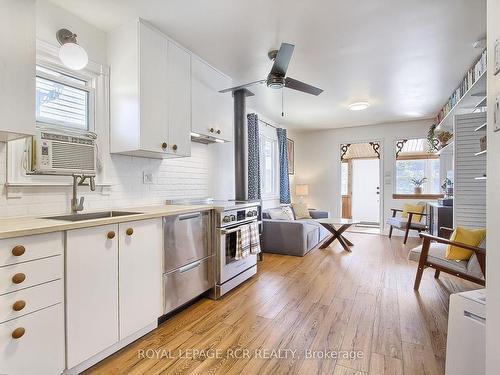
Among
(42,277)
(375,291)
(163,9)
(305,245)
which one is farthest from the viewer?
(305,245)

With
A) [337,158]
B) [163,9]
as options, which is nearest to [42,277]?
[163,9]

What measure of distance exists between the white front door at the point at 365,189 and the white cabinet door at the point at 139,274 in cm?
696

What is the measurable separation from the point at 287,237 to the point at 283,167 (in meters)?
1.93

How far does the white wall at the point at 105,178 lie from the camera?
1.81 metres

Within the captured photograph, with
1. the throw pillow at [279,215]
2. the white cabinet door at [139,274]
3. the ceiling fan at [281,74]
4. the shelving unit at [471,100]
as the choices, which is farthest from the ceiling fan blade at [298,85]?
the throw pillow at [279,215]

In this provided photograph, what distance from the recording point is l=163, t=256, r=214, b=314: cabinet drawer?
6.98 feet

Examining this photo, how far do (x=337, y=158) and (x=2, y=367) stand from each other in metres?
6.40

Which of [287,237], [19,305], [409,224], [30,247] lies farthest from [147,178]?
[409,224]

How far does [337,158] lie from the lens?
6.52 metres

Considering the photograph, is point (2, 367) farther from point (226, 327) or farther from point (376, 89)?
point (376, 89)

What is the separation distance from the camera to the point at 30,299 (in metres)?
1.30

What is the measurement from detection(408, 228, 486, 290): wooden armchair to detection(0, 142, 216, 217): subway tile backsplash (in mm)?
2558

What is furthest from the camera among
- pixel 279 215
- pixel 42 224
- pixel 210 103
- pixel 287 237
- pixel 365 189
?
pixel 365 189

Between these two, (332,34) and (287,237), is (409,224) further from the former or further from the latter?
(332,34)
